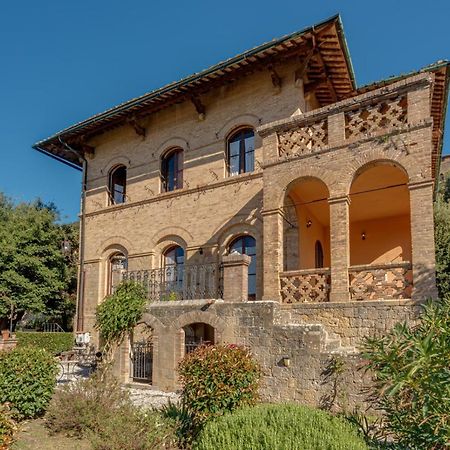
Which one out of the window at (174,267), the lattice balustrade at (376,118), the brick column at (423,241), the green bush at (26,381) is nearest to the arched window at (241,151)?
the window at (174,267)

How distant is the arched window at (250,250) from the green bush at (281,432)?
7.75 meters

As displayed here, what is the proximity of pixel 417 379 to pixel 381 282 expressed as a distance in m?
5.05

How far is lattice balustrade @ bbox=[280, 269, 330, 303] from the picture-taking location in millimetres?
9539

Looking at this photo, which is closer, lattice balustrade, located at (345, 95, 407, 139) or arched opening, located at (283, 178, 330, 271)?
lattice balustrade, located at (345, 95, 407, 139)

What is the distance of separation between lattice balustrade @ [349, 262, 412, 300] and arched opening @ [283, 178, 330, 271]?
2.39m

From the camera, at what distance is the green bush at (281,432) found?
4.24 meters

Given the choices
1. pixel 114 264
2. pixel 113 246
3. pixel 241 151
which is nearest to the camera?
pixel 241 151

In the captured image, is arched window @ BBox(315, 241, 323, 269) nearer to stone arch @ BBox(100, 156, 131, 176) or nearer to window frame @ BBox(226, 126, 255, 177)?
window frame @ BBox(226, 126, 255, 177)

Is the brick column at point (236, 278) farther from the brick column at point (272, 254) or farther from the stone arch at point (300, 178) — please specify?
the stone arch at point (300, 178)

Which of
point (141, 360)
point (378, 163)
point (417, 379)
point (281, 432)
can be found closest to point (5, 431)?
point (281, 432)

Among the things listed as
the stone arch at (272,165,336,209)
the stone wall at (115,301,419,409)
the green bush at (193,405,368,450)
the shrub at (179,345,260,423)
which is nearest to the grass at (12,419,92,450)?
the shrub at (179,345,260,423)

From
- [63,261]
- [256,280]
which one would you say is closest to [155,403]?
[256,280]

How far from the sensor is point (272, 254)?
400 inches

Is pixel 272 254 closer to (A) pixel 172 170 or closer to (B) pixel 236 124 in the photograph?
(B) pixel 236 124
